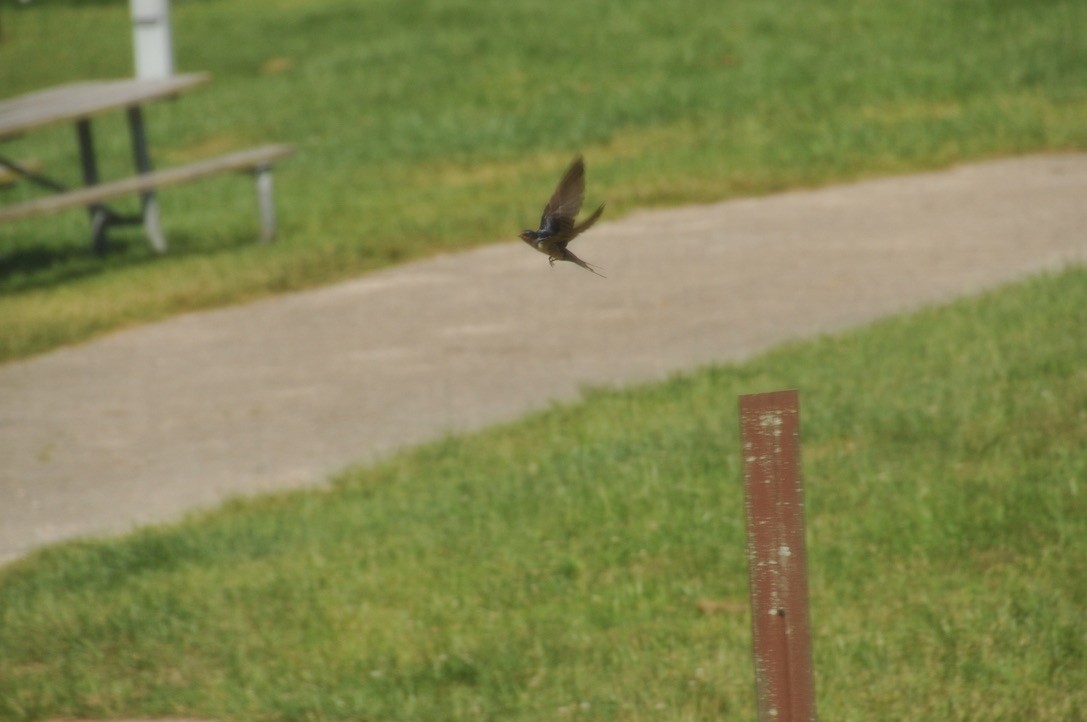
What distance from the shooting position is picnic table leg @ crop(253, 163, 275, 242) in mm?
11391

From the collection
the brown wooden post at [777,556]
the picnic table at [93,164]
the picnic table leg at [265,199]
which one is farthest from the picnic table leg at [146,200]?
the brown wooden post at [777,556]

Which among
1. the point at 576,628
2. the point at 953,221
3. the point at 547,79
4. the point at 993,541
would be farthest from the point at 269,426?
the point at 547,79

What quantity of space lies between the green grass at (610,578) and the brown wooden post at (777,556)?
1344 millimetres

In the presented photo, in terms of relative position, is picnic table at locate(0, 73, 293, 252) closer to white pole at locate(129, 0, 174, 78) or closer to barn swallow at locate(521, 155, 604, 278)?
white pole at locate(129, 0, 174, 78)

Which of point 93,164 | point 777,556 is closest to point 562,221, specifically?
point 777,556

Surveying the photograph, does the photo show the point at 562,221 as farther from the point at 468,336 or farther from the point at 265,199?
the point at 265,199

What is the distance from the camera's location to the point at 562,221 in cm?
284

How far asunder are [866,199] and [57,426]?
587cm

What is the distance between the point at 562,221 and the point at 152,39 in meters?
11.6

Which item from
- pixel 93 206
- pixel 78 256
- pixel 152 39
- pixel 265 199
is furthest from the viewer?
pixel 152 39

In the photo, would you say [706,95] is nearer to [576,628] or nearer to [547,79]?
[547,79]

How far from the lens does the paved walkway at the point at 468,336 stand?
7.25 meters

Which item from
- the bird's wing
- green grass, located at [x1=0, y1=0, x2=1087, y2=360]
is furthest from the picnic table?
the bird's wing

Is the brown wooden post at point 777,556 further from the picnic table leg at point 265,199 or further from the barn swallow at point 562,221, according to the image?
the picnic table leg at point 265,199
